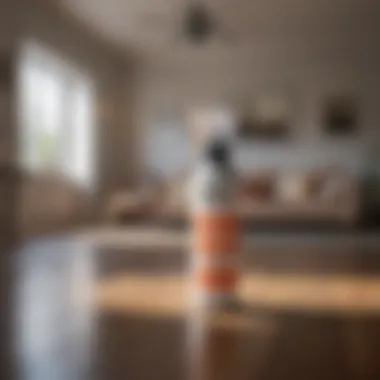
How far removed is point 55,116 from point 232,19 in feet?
5.30

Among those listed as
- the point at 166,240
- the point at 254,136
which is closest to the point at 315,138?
the point at 254,136

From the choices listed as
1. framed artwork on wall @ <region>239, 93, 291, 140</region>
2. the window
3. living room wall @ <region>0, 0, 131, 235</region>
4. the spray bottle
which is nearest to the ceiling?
living room wall @ <region>0, 0, 131, 235</region>

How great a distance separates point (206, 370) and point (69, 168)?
521cm

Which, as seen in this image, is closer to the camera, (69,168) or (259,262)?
(259,262)

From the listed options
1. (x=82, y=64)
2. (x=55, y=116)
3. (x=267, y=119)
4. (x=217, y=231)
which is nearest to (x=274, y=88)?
(x=267, y=119)

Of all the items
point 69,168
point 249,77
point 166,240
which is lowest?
point 166,240

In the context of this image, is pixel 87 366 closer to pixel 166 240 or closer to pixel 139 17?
pixel 166 240

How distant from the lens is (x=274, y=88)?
730 centimetres

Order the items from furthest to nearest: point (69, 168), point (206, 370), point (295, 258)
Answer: point (69, 168) → point (295, 258) → point (206, 370)

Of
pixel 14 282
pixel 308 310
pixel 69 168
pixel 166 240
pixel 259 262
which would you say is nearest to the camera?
pixel 308 310

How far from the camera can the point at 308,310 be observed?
1.76 metres

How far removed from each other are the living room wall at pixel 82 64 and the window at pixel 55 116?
9cm

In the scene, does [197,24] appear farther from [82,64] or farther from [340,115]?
[340,115]

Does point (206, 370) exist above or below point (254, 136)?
below
